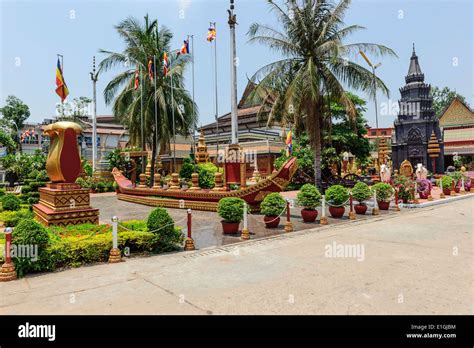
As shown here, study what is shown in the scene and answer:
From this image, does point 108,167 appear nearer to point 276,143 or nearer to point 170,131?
point 170,131

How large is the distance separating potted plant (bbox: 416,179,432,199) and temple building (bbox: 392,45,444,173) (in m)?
22.0

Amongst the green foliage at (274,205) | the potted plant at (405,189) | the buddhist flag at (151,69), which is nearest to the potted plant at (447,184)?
the potted plant at (405,189)

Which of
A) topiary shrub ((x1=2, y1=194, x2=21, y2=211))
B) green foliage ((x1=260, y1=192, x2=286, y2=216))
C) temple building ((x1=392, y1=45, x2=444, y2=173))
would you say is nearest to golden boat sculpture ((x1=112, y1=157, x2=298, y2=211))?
green foliage ((x1=260, y1=192, x2=286, y2=216))

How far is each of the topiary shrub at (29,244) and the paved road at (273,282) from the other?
30 cm

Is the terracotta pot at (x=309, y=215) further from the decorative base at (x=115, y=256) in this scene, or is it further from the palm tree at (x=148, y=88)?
the palm tree at (x=148, y=88)

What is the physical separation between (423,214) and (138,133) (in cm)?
1773

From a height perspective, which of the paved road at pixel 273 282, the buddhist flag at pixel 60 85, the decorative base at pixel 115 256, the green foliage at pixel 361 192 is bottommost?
the paved road at pixel 273 282

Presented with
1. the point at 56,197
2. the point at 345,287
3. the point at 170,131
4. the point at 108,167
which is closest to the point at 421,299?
the point at 345,287

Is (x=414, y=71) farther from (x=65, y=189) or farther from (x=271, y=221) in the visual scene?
(x=65, y=189)

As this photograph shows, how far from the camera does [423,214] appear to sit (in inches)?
535

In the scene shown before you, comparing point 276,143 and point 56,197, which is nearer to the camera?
point 56,197

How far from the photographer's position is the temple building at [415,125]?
125ft

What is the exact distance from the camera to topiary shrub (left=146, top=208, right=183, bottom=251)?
7.72 meters

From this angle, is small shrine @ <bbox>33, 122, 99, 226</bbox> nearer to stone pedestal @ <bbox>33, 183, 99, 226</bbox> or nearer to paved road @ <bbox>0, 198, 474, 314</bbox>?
stone pedestal @ <bbox>33, 183, 99, 226</bbox>
